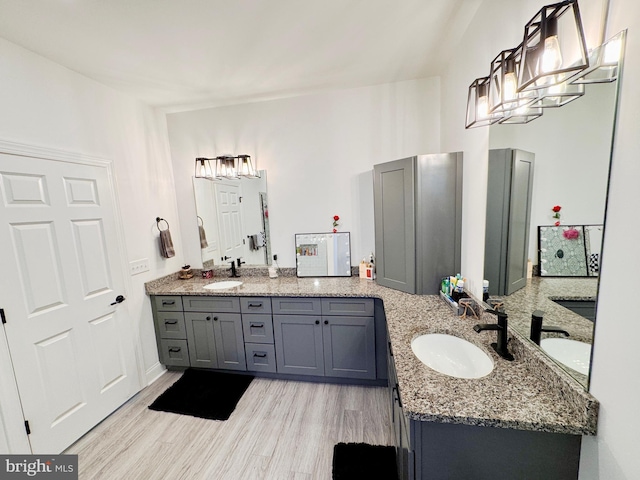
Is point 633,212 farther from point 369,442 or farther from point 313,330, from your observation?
point 313,330

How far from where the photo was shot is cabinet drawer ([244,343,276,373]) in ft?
7.90

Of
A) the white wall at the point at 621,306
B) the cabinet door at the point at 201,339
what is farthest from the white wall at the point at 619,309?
the cabinet door at the point at 201,339

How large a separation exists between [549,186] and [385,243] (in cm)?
133

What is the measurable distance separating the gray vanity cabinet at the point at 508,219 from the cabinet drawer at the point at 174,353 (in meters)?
2.80

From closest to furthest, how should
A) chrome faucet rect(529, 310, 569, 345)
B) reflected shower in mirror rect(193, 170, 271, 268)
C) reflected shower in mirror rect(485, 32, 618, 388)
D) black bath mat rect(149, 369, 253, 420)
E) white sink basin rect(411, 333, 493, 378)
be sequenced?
reflected shower in mirror rect(485, 32, 618, 388) → chrome faucet rect(529, 310, 569, 345) → white sink basin rect(411, 333, 493, 378) → black bath mat rect(149, 369, 253, 420) → reflected shower in mirror rect(193, 170, 271, 268)

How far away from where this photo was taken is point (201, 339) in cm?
253

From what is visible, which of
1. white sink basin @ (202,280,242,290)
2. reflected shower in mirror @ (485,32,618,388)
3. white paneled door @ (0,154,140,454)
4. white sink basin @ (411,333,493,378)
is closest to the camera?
reflected shower in mirror @ (485,32,618,388)

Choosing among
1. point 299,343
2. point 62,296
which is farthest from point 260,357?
point 62,296

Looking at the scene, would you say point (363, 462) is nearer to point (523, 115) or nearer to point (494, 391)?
point (494, 391)

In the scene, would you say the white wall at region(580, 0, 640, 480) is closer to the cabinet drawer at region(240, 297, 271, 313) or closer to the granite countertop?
the granite countertop

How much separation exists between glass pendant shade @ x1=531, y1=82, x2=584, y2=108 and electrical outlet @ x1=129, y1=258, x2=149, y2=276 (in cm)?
307

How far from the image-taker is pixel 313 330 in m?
2.30

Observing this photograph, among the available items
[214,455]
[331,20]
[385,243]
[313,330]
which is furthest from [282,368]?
[331,20]

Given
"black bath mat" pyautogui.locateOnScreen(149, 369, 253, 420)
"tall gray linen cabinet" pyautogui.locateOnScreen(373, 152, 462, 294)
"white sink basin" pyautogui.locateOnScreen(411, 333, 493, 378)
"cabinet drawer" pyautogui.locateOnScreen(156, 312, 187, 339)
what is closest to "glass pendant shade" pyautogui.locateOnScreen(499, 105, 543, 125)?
"tall gray linen cabinet" pyautogui.locateOnScreen(373, 152, 462, 294)
